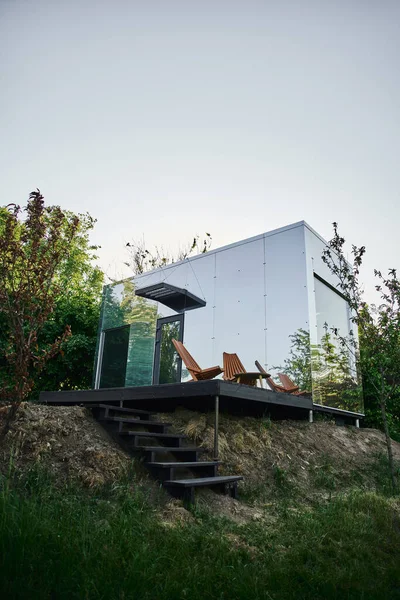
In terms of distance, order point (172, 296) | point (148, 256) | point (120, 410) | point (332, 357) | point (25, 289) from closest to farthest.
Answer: point (25, 289)
point (120, 410)
point (332, 357)
point (172, 296)
point (148, 256)

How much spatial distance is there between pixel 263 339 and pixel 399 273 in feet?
8.16

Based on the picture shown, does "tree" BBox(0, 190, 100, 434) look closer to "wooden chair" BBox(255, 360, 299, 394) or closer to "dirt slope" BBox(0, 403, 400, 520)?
"dirt slope" BBox(0, 403, 400, 520)

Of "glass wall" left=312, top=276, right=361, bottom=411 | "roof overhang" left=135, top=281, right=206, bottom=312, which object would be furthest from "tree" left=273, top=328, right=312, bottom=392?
"roof overhang" left=135, top=281, right=206, bottom=312

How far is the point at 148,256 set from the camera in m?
17.5

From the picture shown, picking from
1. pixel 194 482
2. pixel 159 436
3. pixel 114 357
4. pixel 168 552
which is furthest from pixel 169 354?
pixel 168 552

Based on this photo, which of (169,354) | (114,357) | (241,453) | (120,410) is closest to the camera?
(120,410)

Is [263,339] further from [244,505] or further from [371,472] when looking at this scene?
[244,505]

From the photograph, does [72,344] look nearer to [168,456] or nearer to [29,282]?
[168,456]

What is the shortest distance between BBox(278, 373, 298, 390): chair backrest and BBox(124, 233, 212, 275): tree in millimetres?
10251

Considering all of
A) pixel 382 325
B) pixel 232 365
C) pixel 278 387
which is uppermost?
pixel 382 325

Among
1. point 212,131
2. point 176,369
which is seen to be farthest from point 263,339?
point 212,131

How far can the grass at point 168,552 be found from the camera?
7.44 ft

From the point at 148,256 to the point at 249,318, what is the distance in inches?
400

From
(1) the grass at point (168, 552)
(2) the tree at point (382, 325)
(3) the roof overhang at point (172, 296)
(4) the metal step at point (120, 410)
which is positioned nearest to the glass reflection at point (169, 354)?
(3) the roof overhang at point (172, 296)
